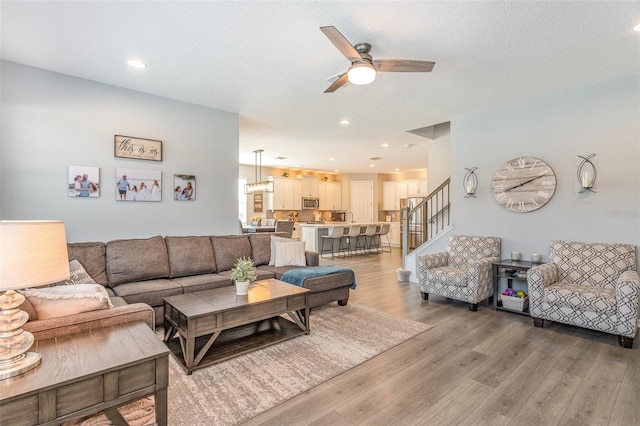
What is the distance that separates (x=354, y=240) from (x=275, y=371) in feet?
A: 23.6

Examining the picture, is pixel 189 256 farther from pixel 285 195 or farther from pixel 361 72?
pixel 285 195

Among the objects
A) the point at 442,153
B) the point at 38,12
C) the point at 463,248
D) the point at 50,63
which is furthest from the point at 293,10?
the point at 442,153

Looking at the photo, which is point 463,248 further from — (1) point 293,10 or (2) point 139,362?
(2) point 139,362

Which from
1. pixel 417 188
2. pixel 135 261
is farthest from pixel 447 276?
pixel 417 188

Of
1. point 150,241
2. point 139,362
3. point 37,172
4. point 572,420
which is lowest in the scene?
point 572,420

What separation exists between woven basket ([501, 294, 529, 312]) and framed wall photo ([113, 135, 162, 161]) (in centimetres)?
499

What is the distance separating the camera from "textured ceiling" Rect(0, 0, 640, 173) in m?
2.39

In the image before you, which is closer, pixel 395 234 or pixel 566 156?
pixel 566 156

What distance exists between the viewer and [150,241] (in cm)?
382

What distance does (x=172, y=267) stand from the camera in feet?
12.6

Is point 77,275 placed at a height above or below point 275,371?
above

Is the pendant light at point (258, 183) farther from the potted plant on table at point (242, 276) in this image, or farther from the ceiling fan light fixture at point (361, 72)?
the ceiling fan light fixture at point (361, 72)

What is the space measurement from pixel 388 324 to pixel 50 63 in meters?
4.66

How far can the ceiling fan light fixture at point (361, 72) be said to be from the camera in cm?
255
